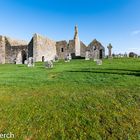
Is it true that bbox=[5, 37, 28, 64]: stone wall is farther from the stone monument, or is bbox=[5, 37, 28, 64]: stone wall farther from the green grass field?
the green grass field

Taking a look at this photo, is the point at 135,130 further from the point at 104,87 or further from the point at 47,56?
the point at 47,56

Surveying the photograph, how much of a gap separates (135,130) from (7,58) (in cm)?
4482

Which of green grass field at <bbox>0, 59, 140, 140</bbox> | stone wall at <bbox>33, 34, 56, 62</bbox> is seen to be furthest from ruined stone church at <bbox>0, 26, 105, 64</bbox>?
green grass field at <bbox>0, 59, 140, 140</bbox>

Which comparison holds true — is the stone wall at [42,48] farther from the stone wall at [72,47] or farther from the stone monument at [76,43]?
the stone monument at [76,43]

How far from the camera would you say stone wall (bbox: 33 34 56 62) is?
156 feet

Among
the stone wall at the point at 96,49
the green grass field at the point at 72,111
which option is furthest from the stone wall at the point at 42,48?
the green grass field at the point at 72,111

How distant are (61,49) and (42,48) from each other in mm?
7306

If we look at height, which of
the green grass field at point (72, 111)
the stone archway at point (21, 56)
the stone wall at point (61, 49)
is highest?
the stone wall at point (61, 49)

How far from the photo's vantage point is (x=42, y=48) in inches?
1943

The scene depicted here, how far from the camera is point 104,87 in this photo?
1214 centimetres

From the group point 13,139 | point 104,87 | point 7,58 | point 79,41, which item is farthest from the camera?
point 79,41

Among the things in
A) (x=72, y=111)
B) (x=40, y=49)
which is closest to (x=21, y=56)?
(x=40, y=49)

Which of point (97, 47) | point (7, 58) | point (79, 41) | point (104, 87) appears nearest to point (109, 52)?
point (97, 47)

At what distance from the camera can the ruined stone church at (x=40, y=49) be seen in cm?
4762
